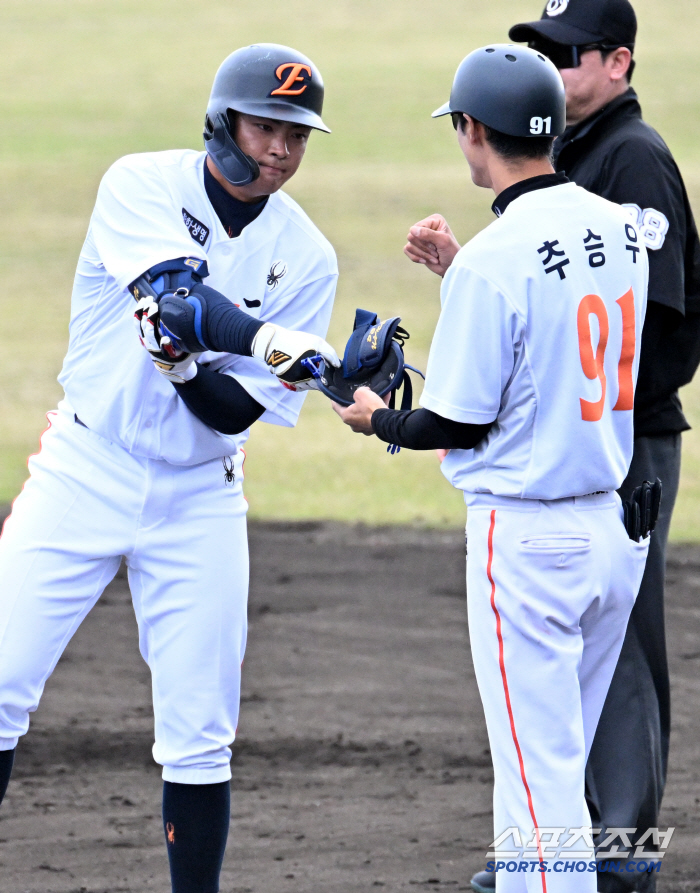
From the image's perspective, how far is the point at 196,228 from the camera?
324 centimetres

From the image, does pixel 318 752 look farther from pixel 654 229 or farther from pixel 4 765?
pixel 654 229

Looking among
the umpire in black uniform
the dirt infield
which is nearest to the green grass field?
the dirt infield

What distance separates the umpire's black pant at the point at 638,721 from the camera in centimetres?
341

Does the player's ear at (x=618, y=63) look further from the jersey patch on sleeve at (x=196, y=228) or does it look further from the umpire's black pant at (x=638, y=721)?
the jersey patch on sleeve at (x=196, y=228)

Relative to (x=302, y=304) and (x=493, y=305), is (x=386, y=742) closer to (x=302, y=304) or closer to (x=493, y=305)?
(x=302, y=304)

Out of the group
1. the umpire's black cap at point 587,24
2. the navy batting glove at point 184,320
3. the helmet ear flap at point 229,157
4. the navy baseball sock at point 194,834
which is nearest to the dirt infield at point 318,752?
the navy baseball sock at point 194,834

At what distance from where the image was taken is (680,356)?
3504mm

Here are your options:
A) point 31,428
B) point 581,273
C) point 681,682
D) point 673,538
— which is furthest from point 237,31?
point 581,273

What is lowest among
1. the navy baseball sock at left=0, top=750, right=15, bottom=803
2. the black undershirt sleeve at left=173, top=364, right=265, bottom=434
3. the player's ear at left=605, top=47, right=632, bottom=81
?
the navy baseball sock at left=0, top=750, right=15, bottom=803

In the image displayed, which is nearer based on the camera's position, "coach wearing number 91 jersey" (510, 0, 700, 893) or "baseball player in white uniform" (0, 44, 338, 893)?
"baseball player in white uniform" (0, 44, 338, 893)

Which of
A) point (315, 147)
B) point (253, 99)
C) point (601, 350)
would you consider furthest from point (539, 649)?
point (315, 147)

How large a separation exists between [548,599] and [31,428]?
26.3 ft

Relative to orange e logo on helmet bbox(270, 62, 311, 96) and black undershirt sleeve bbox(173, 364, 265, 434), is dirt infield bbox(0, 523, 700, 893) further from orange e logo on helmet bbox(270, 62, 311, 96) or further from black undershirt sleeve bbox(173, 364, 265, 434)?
orange e logo on helmet bbox(270, 62, 311, 96)

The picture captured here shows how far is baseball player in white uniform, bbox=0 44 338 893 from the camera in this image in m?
3.07
